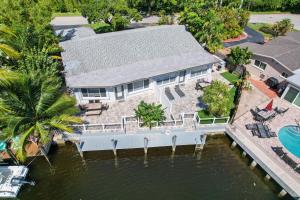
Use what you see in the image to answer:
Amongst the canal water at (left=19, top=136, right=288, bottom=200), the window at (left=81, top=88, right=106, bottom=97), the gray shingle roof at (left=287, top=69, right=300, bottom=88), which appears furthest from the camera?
the gray shingle roof at (left=287, top=69, right=300, bottom=88)

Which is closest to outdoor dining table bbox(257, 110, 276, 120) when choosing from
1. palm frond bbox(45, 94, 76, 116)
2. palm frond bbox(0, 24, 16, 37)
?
palm frond bbox(45, 94, 76, 116)

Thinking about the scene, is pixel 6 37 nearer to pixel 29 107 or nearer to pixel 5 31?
pixel 5 31

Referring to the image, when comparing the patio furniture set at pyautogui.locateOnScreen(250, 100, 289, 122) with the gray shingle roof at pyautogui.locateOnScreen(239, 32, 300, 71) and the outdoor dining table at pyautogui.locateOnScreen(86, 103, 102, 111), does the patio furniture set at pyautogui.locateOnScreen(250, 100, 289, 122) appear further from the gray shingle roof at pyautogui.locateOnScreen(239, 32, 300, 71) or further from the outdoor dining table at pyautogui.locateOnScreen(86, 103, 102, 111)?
the outdoor dining table at pyautogui.locateOnScreen(86, 103, 102, 111)

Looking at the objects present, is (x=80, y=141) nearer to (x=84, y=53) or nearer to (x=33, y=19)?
(x=84, y=53)

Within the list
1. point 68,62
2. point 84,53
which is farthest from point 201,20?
point 68,62

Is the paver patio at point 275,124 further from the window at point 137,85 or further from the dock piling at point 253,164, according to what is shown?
the window at point 137,85

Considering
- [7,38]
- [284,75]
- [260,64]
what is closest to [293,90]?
[284,75]
